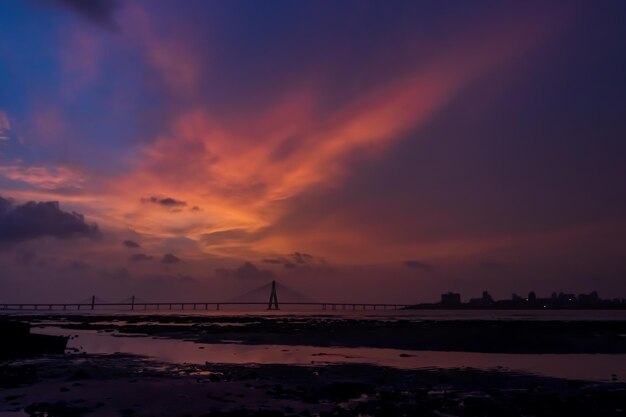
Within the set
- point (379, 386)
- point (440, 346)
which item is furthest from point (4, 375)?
point (440, 346)

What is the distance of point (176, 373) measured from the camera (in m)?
27.2

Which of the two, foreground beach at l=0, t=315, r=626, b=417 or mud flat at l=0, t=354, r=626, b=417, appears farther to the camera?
foreground beach at l=0, t=315, r=626, b=417

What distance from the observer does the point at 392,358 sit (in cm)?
3522

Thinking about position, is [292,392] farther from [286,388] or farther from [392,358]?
[392,358]

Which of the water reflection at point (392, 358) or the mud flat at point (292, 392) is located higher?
the water reflection at point (392, 358)

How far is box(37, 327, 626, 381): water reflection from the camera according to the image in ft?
96.7

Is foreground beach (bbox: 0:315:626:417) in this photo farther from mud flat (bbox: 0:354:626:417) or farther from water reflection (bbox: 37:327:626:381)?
water reflection (bbox: 37:327:626:381)

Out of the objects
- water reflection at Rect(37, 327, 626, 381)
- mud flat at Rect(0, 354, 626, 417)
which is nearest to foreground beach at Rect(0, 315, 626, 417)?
mud flat at Rect(0, 354, 626, 417)

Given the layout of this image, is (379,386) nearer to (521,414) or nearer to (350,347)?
(521,414)

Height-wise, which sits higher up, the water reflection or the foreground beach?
the water reflection

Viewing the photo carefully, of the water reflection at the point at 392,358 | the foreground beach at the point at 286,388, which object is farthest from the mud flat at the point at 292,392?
the water reflection at the point at 392,358

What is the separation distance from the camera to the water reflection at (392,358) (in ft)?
96.7

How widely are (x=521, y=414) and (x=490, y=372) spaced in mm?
11168

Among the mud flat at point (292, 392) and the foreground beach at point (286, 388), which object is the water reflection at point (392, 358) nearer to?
A: the foreground beach at point (286, 388)
